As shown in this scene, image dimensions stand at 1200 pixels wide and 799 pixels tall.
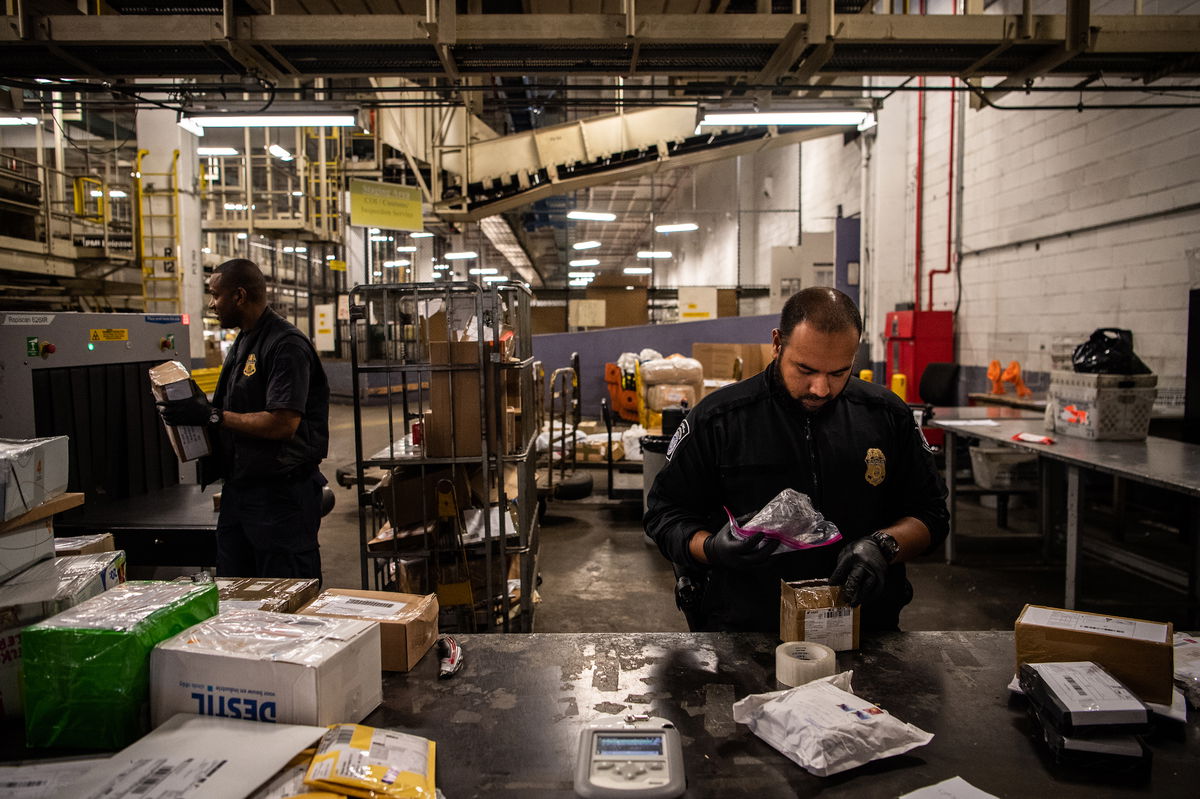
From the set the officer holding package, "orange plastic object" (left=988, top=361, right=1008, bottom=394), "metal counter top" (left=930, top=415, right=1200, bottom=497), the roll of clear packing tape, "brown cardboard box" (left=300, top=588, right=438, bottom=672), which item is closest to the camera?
the roll of clear packing tape

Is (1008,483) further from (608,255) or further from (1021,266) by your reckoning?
(608,255)

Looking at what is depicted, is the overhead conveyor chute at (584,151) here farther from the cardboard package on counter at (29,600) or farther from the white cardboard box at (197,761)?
the white cardboard box at (197,761)

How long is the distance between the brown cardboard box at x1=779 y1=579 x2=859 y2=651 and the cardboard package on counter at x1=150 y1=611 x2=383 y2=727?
36.5 inches

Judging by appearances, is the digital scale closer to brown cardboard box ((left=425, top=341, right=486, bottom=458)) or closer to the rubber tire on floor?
brown cardboard box ((left=425, top=341, right=486, bottom=458))

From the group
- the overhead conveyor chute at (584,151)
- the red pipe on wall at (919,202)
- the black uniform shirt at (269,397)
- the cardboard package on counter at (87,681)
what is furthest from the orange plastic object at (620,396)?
the cardboard package on counter at (87,681)

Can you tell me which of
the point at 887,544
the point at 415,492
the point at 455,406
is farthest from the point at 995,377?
the point at 887,544

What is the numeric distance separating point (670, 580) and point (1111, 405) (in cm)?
289

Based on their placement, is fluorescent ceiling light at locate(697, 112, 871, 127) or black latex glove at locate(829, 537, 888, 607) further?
fluorescent ceiling light at locate(697, 112, 871, 127)

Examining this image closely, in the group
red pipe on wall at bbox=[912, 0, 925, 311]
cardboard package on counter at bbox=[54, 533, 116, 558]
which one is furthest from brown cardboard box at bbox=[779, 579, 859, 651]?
red pipe on wall at bbox=[912, 0, 925, 311]

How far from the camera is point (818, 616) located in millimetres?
1580

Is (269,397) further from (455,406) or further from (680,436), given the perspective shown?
(680,436)

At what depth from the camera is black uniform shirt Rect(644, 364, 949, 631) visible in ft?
6.10

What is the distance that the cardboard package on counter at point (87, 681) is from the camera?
1.18m

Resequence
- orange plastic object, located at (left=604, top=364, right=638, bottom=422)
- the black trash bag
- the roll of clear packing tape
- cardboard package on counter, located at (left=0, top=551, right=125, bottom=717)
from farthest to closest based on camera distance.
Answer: orange plastic object, located at (left=604, top=364, right=638, bottom=422), the black trash bag, the roll of clear packing tape, cardboard package on counter, located at (left=0, top=551, right=125, bottom=717)
